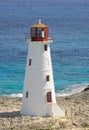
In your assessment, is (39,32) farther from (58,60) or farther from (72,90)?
(58,60)

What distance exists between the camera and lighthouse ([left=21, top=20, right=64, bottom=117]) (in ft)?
162

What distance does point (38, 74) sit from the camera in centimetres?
4941

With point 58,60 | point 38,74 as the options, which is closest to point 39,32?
point 38,74

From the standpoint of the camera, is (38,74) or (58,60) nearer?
(38,74)

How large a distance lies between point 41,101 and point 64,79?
109 feet

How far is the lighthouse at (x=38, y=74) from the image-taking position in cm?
4931

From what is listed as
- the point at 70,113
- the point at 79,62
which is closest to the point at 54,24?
the point at 79,62

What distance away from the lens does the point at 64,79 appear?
8294 centimetres

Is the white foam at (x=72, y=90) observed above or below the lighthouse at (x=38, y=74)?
below

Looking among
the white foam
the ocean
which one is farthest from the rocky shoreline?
the ocean

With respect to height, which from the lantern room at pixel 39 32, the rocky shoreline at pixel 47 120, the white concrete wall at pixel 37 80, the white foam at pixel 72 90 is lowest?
the white foam at pixel 72 90

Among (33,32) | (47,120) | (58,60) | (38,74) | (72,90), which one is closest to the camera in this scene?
(47,120)

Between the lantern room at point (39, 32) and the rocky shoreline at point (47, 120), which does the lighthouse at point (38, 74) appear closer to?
the lantern room at point (39, 32)

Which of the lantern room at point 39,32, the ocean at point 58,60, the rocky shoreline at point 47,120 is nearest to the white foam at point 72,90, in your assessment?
the ocean at point 58,60
